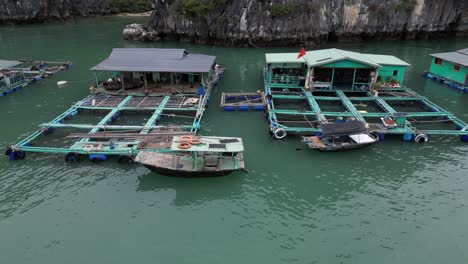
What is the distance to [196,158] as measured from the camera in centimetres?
2025

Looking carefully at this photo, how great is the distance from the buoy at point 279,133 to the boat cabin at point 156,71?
10368 millimetres

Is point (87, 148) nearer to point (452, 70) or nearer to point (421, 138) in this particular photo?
point (421, 138)

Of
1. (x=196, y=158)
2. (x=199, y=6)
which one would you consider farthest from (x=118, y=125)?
(x=199, y=6)

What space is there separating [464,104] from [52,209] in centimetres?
3909

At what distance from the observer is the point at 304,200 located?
18891 mm

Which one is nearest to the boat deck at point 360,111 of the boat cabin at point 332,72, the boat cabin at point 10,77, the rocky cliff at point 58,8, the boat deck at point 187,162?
the boat cabin at point 332,72

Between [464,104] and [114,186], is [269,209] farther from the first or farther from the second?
[464,104]

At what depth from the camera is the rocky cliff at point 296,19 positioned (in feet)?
201

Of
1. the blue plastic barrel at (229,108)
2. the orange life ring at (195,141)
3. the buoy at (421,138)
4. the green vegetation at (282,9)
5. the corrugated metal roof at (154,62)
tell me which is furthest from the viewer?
the green vegetation at (282,9)

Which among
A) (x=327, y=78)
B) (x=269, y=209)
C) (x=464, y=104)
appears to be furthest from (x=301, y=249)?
(x=464, y=104)

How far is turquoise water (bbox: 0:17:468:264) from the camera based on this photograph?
50.5 ft

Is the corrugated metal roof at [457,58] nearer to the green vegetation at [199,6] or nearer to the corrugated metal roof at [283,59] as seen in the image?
the corrugated metal roof at [283,59]

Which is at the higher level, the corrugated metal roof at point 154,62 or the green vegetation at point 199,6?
the green vegetation at point 199,6

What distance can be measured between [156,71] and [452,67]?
117 ft
